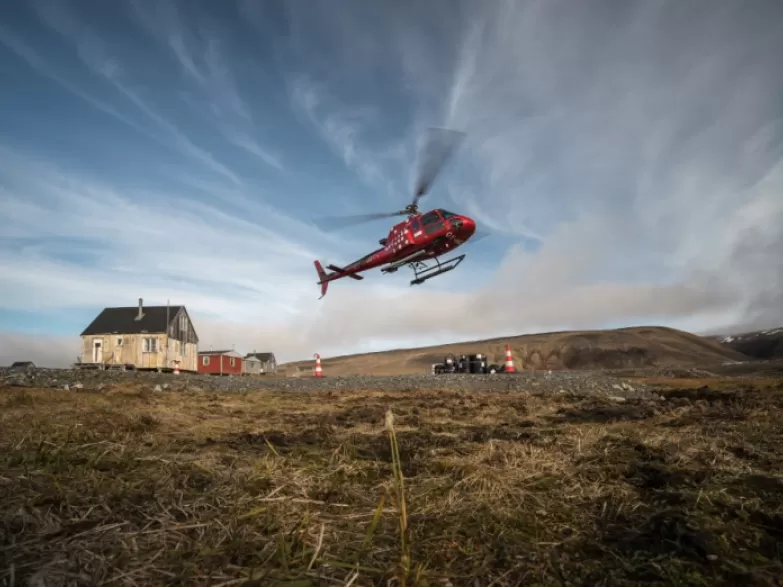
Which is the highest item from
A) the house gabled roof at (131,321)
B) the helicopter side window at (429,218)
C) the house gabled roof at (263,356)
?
the helicopter side window at (429,218)

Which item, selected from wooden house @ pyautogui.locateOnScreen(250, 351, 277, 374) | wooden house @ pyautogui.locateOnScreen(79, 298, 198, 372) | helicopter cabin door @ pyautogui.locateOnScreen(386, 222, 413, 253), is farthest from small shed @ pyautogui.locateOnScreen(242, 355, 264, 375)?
helicopter cabin door @ pyautogui.locateOnScreen(386, 222, 413, 253)

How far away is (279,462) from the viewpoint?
2684 millimetres

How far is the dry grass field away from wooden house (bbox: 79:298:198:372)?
4314cm

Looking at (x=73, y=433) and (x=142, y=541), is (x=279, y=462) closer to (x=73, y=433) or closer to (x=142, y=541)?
(x=142, y=541)

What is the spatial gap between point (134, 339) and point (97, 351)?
3.78m

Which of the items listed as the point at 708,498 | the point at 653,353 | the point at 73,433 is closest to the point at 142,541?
the point at 708,498

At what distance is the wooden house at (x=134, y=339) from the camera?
4166 centimetres

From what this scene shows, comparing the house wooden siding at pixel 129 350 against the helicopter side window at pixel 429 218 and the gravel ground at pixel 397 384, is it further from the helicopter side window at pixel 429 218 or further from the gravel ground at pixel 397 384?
the helicopter side window at pixel 429 218

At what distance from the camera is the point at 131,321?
42.8 m

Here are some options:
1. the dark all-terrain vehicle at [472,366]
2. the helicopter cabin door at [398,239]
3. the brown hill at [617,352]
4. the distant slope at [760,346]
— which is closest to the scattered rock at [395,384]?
the dark all-terrain vehicle at [472,366]

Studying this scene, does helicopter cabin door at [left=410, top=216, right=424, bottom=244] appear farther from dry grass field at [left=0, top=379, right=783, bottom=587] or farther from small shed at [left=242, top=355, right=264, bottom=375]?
small shed at [left=242, top=355, right=264, bottom=375]

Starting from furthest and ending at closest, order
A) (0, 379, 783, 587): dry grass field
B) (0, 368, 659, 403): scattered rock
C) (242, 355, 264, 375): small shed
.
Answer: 1. (242, 355, 264, 375): small shed
2. (0, 368, 659, 403): scattered rock
3. (0, 379, 783, 587): dry grass field

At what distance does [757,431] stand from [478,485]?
311 cm

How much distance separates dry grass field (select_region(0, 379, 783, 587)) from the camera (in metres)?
1.33
